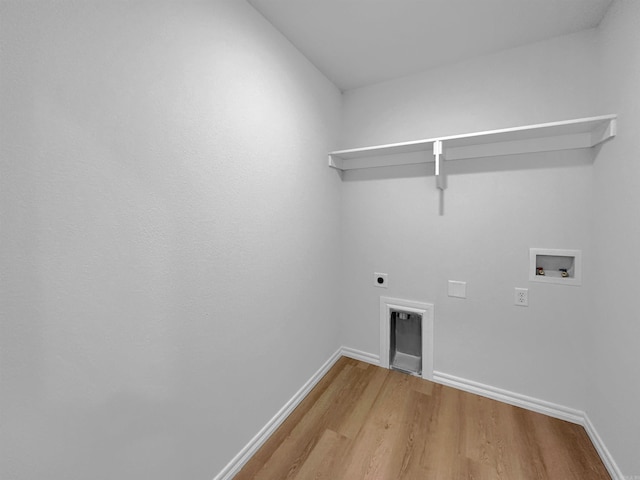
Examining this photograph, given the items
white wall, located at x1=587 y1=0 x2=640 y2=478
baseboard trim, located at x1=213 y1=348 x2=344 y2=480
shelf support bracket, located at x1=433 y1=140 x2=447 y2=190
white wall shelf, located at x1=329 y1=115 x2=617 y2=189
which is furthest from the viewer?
shelf support bracket, located at x1=433 y1=140 x2=447 y2=190

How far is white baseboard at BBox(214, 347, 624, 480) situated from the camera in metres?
1.42

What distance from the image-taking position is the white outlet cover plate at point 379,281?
2.37 meters

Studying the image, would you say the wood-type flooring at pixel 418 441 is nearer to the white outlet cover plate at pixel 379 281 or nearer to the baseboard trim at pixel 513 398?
the baseboard trim at pixel 513 398

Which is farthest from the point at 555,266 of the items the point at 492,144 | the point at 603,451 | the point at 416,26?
the point at 416,26

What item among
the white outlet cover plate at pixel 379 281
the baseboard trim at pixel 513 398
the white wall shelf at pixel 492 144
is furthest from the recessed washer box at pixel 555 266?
the white outlet cover plate at pixel 379 281

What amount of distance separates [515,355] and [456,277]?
26.2 inches

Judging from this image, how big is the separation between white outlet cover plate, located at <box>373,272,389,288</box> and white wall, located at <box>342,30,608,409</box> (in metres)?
0.05

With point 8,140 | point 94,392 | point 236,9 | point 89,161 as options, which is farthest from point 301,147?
point 94,392

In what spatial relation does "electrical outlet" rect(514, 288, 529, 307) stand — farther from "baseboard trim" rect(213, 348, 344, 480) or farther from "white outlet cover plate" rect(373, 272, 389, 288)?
"baseboard trim" rect(213, 348, 344, 480)

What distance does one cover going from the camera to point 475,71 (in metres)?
1.95

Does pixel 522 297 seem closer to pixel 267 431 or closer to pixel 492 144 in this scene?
pixel 492 144

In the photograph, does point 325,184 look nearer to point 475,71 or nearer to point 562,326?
point 475,71

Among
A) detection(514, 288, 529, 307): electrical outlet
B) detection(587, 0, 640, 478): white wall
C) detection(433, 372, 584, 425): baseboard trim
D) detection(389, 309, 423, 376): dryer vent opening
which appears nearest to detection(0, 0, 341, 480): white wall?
detection(389, 309, 423, 376): dryer vent opening

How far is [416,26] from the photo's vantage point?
1631 millimetres
